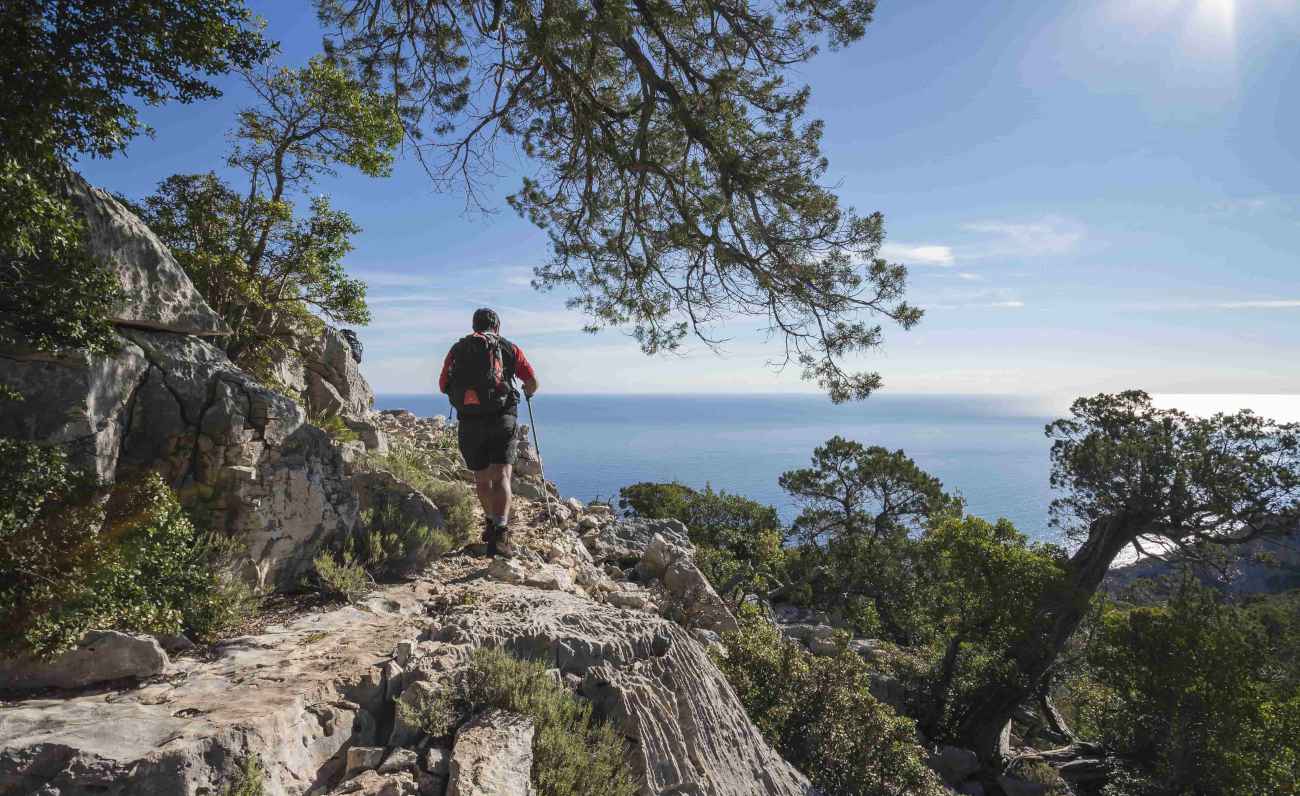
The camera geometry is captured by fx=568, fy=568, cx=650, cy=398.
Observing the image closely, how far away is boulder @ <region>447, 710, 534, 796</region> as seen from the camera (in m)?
3.21

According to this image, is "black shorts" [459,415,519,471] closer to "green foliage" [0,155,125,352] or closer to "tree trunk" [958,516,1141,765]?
"green foliage" [0,155,125,352]

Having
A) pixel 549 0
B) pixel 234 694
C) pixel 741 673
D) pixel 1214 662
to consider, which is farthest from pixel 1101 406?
pixel 234 694

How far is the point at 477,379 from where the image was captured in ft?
23.7

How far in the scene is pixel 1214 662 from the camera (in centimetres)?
1439

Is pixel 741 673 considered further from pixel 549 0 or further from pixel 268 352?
pixel 268 352

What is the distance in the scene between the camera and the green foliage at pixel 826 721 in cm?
638

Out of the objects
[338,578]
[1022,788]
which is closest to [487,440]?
[338,578]

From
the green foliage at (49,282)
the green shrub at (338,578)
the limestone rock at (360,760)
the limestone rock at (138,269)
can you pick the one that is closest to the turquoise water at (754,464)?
the green shrub at (338,578)

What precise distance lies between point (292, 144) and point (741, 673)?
430 inches

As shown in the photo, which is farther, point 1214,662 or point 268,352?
point 1214,662

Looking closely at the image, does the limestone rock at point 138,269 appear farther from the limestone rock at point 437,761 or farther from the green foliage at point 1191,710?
the green foliage at point 1191,710

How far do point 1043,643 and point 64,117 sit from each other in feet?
65.7

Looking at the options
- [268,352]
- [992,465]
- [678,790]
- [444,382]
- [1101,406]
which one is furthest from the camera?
[992,465]

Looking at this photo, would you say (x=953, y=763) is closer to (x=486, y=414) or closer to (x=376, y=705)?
(x=486, y=414)
